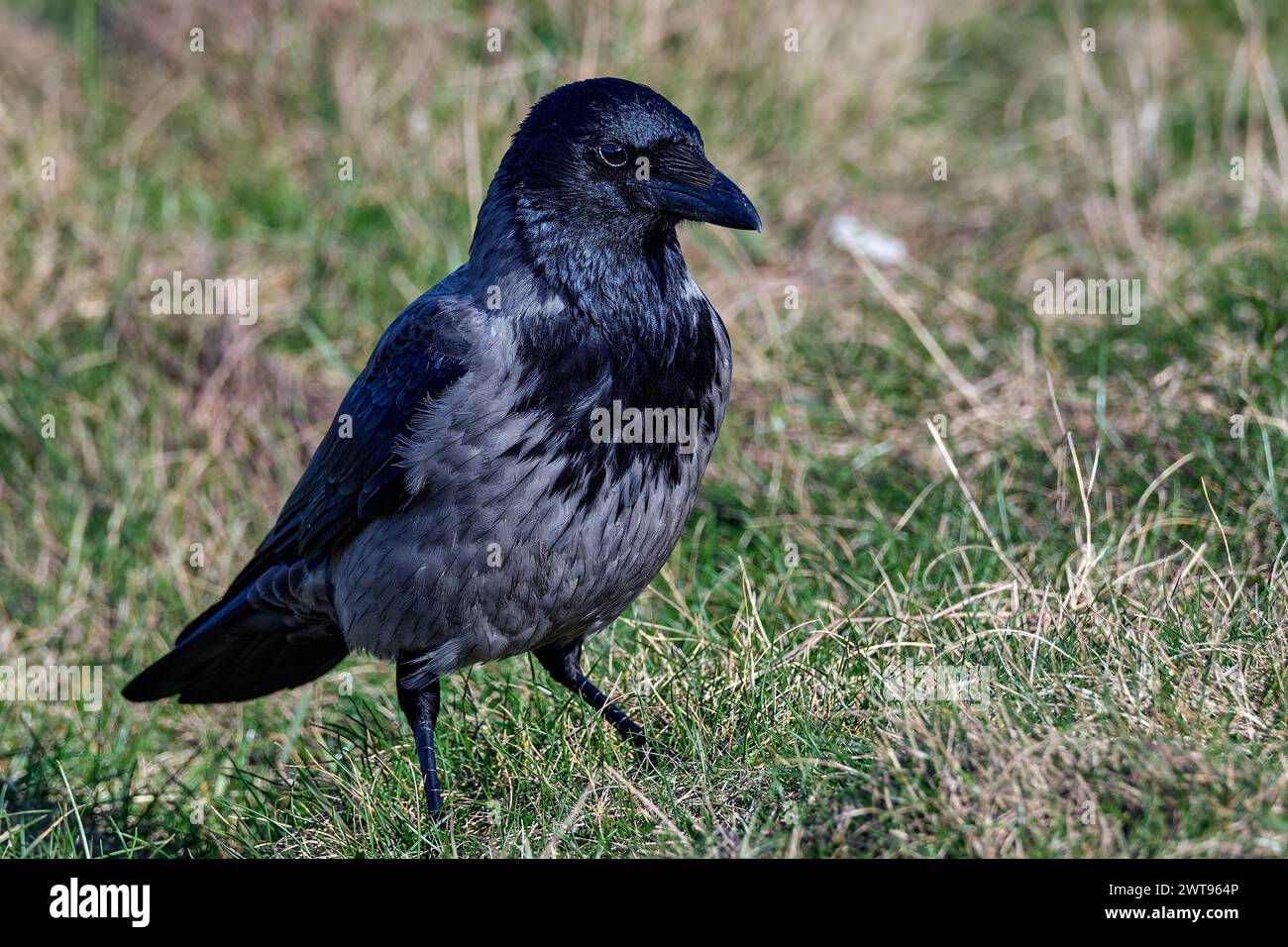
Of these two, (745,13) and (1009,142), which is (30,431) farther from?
(1009,142)

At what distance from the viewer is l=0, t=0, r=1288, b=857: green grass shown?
3486 mm

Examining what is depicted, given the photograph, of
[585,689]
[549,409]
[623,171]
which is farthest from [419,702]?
[623,171]

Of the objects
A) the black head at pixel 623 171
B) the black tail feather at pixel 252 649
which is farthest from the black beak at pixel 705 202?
the black tail feather at pixel 252 649

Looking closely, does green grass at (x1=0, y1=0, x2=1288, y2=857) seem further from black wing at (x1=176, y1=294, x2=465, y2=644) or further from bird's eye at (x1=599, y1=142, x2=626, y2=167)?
bird's eye at (x1=599, y1=142, x2=626, y2=167)

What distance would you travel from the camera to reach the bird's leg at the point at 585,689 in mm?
3910

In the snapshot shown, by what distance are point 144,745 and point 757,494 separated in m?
2.15

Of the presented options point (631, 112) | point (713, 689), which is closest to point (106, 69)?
point (631, 112)

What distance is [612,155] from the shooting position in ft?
13.0

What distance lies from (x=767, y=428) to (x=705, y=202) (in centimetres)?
214

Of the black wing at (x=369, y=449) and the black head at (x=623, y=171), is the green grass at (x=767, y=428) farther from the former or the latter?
the black head at (x=623, y=171)

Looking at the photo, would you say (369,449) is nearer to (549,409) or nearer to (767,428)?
(549,409)

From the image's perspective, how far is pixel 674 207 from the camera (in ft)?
13.0

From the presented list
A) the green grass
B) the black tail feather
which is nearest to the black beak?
the green grass

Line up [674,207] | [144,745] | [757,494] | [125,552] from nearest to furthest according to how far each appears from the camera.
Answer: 1. [674,207]
2. [144,745]
3. [757,494]
4. [125,552]
